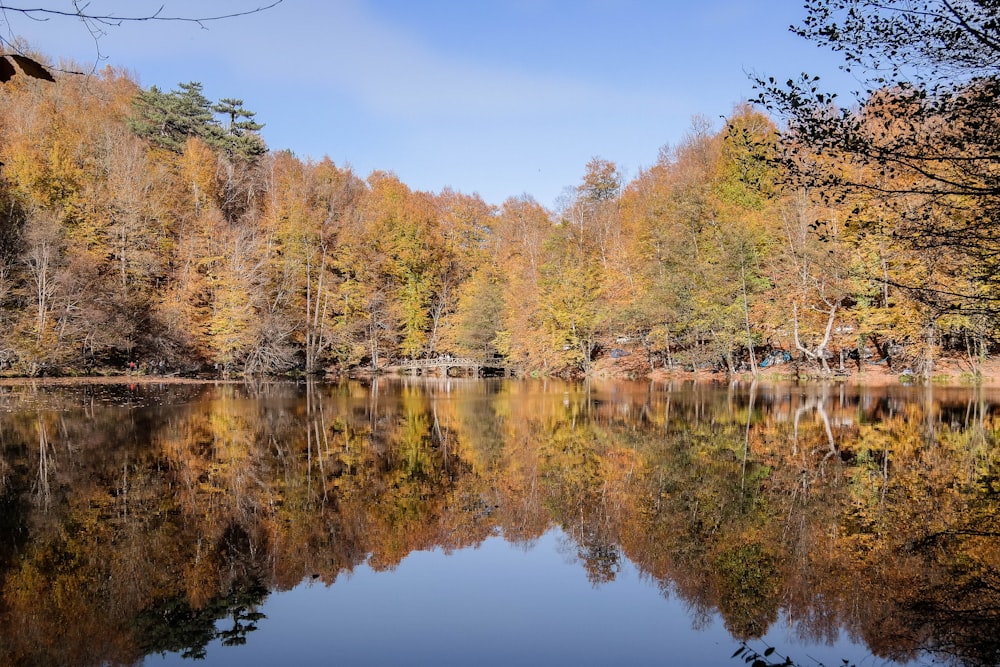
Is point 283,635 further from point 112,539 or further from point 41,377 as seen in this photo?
point 41,377

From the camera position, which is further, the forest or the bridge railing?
the bridge railing

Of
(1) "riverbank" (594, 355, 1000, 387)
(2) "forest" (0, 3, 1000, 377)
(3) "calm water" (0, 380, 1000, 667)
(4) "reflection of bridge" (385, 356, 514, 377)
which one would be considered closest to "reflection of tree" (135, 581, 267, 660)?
(3) "calm water" (0, 380, 1000, 667)

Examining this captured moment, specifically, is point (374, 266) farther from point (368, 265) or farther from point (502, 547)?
Result: point (502, 547)

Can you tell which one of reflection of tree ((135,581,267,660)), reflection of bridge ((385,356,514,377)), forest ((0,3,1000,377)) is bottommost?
reflection of tree ((135,581,267,660))

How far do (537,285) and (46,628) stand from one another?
1689 inches

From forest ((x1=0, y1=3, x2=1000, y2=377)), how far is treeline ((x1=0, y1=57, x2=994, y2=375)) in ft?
0.56

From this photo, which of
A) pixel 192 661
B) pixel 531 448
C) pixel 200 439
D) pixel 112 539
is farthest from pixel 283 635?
pixel 200 439

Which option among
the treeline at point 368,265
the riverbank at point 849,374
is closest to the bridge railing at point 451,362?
the treeline at point 368,265

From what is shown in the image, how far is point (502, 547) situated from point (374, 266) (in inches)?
1842

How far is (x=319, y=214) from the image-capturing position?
52375 mm

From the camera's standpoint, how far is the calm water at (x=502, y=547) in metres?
6.15

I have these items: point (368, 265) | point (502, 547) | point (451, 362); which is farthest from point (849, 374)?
point (368, 265)

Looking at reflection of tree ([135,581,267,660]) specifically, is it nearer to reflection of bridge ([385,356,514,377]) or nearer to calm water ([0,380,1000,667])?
calm water ([0,380,1000,667])

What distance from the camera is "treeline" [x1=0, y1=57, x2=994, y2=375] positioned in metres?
35.2
